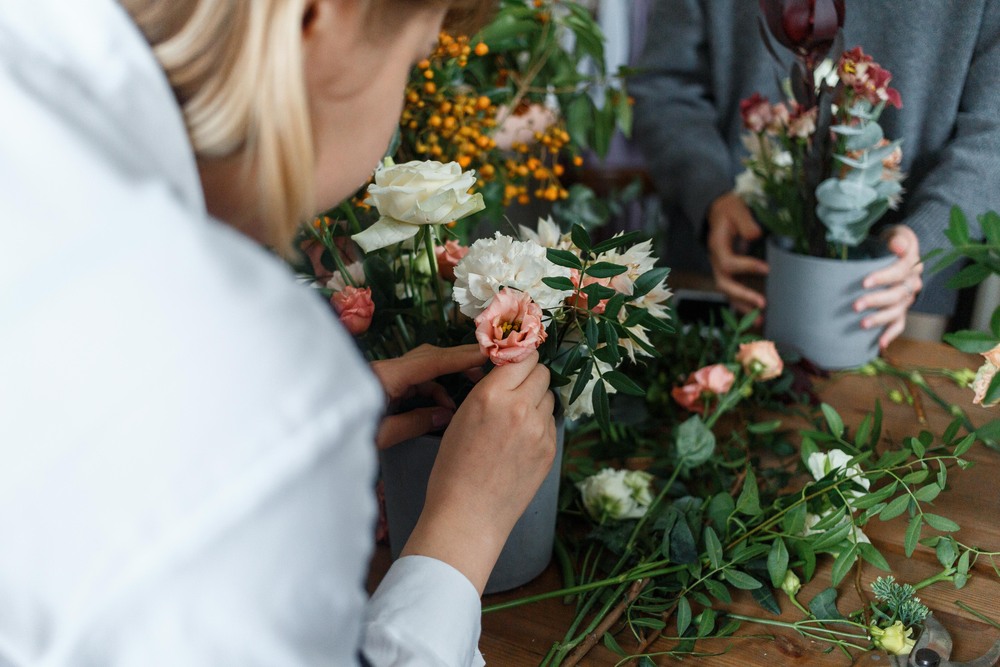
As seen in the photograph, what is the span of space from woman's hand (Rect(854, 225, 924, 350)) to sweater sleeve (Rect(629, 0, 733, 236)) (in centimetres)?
43

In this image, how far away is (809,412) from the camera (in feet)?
2.91

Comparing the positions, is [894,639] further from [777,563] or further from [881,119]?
[881,119]

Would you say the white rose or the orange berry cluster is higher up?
the white rose

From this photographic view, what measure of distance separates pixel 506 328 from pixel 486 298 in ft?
0.12

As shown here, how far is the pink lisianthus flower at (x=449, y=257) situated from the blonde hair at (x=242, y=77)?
24 cm

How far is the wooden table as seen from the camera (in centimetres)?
59

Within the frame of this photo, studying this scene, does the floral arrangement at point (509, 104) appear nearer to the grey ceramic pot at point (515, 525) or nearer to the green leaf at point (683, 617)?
the grey ceramic pot at point (515, 525)

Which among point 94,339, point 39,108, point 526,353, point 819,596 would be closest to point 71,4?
point 39,108

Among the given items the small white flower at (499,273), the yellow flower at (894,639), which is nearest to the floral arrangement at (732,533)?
the yellow flower at (894,639)

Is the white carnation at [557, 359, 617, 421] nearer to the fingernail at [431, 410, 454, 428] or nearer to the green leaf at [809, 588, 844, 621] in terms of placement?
the fingernail at [431, 410, 454, 428]

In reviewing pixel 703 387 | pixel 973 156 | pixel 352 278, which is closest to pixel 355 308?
pixel 352 278

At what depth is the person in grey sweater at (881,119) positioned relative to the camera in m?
0.86

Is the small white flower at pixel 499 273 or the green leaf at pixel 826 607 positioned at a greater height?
the small white flower at pixel 499 273

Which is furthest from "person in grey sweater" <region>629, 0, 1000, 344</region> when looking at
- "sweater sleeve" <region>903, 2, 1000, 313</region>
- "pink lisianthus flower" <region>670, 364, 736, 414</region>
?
"pink lisianthus flower" <region>670, 364, 736, 414</region>
